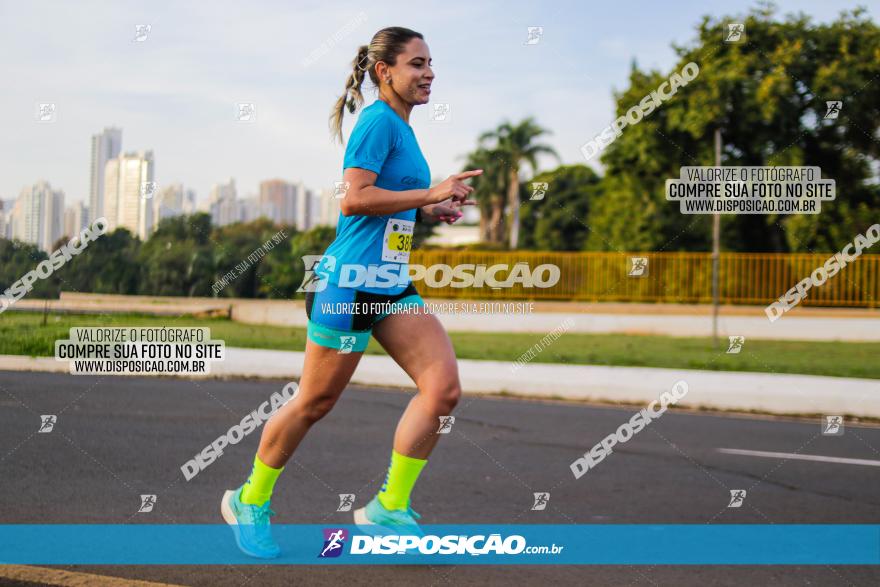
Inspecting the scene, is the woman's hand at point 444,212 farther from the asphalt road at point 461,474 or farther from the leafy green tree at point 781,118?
the leafy green tree at point 781,118

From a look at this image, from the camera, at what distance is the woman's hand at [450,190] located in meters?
3.22

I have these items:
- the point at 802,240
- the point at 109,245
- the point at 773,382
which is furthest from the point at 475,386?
the point at 802,240

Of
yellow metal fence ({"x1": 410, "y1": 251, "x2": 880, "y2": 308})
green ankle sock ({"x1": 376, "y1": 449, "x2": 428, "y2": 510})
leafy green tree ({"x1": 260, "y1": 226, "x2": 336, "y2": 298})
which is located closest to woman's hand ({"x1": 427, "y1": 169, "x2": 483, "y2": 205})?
green ankle sock ({"x1": 376, "y1": 449, "x2": 428, "y2": 510})

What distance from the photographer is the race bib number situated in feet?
11.4

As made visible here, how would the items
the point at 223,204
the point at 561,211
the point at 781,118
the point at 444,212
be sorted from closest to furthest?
1. the point at 444,212
2. the point at 223,204
3. the point at 781,118
4. the point at 561,211

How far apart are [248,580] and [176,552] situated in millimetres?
482

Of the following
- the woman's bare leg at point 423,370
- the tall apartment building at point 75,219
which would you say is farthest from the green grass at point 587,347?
the woman's bare leg at point 423,370

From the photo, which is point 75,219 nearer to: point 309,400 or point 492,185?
point 309,400

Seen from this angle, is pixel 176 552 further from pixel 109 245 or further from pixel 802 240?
pixel 802 240

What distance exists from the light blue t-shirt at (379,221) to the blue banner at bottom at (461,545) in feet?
3.42

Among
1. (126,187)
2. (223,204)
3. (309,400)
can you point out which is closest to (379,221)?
(309,400)

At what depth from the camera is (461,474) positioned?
5.45m

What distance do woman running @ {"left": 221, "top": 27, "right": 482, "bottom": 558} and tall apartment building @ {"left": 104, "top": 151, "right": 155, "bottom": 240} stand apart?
4914 mm

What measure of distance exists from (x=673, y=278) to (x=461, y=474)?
56.1ft
